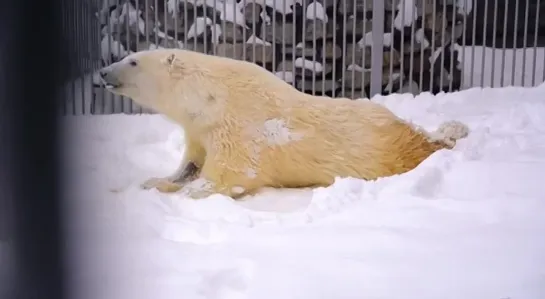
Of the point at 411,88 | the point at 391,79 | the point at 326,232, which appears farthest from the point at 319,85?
the point at 326,232

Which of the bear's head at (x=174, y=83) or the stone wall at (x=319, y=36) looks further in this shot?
the stone wall at (x=319, y=36)

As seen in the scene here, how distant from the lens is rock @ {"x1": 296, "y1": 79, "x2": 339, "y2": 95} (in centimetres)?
291

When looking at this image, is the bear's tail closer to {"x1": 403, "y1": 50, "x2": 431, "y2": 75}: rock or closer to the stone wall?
the stone wall

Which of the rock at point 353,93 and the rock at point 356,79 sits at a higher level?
the rock at point 356,79

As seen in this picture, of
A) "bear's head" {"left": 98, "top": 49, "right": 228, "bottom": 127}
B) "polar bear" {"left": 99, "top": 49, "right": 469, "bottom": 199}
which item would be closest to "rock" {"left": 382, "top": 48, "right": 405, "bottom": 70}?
"polar bear" {"left": 99, "top": 49, "right": 469, "bottom": 199}

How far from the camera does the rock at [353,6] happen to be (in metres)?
2.88

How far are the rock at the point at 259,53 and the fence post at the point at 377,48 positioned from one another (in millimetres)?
410

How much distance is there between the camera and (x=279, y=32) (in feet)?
9.46

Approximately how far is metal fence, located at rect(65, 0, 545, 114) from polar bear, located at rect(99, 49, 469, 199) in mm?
566

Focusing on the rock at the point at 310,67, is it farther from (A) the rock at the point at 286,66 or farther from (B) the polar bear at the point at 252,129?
(B) the polar bear at the point at 252,129

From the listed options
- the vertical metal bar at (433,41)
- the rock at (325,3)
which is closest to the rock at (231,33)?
the rock at (325,3)

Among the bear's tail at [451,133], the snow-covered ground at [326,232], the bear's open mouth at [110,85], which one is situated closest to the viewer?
the snow-covered ground at [326,232]

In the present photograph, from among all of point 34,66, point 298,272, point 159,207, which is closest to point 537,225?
point 298,272

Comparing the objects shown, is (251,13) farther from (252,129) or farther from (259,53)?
(252,129)
